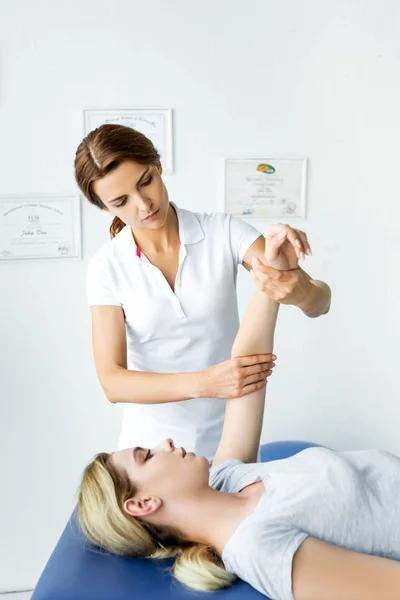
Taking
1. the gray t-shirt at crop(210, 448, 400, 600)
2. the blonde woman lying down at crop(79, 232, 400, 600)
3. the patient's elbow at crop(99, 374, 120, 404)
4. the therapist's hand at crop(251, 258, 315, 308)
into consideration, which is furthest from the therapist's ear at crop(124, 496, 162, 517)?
the therapist's hand at crop(251, 258, 315, 308)

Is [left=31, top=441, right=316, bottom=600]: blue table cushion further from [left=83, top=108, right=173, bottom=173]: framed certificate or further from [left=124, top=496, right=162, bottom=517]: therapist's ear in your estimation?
[left=83, top=108, right=173, bottom=173]: framed certificate

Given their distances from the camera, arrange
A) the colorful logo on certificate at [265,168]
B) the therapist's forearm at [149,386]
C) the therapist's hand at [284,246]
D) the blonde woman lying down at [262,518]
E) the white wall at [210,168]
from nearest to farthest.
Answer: the blonde woman lying down at [262,518]
the therapist's hand at [284,246]
the therapist's forearm at [149,386]
the white wall at [210,168]
the colorful logo on certificate at [265,168]

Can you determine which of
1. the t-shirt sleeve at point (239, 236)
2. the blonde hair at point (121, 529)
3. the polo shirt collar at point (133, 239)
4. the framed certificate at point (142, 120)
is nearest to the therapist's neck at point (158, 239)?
the polo shirt collar at point (133, 239)

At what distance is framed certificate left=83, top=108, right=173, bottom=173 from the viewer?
2.59 m

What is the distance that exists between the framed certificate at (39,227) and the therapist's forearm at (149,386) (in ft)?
3.54

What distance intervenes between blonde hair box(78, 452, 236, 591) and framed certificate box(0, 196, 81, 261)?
53.2 inches

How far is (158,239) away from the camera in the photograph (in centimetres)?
179

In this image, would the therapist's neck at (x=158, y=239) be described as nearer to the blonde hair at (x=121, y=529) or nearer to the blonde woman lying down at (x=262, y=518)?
the blonde woman lying down at (x=262, y=518)

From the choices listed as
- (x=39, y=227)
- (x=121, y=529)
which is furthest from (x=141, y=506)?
(x=39, y=227)

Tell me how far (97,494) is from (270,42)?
188 cm

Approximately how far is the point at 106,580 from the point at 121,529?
122 mm

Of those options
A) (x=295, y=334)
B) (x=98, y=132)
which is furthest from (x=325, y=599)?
(x=295, y=334)

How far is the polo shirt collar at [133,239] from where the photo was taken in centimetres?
175

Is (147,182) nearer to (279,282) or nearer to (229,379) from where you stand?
(279,282)
